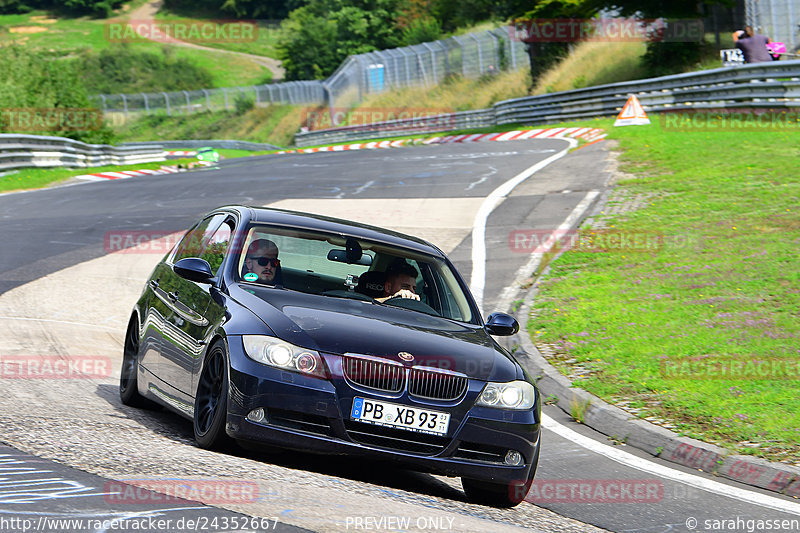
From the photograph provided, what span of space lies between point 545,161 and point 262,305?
18.8 metres

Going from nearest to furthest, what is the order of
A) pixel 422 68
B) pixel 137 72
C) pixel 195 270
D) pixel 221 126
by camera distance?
pixel 195 270 → pixel 422 68 → pixel 221 126 → pixel 137 72

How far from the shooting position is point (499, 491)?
6.39 m

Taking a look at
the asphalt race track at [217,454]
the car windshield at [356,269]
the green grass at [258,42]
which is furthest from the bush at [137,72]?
the car windshield at [356,269]

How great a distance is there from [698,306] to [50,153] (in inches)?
1076

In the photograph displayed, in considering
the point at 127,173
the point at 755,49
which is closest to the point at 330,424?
the point at 755,49

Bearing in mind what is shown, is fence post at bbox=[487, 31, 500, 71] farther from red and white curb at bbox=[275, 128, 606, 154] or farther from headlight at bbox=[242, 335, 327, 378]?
headlight at bbox=[242, 335, 327, 378]

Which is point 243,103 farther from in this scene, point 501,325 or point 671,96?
point 501,325

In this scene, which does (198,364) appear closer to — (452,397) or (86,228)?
(452,397)

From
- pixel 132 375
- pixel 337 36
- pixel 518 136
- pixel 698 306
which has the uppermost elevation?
pixel 337 36

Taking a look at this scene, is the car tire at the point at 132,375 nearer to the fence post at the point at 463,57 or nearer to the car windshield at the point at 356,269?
the car windshield at the point at 356,269

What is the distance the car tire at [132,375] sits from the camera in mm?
8109

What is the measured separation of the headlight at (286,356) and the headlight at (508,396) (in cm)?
95

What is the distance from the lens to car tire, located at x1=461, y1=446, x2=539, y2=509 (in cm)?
638

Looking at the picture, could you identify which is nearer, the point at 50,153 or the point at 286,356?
the point at 286,356
